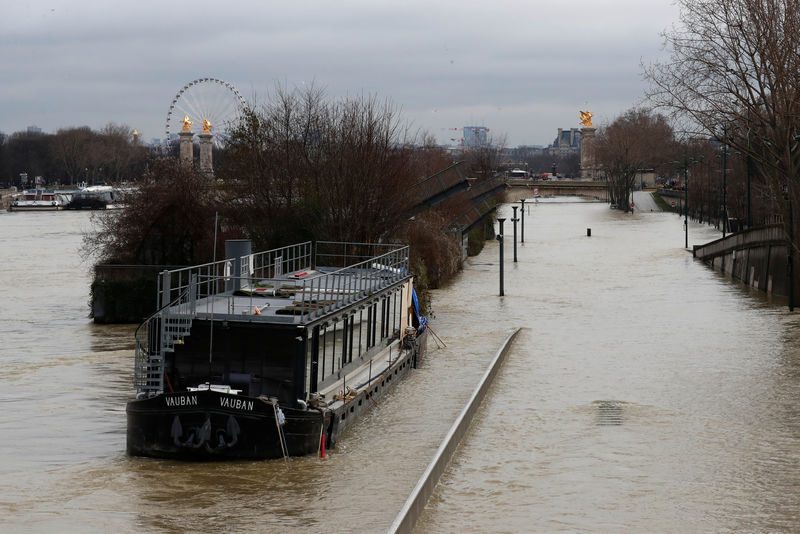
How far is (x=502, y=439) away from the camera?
22344 mm

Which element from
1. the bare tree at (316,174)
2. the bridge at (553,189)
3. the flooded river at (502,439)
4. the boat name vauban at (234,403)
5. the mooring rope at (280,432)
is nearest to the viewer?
the flooded river at (502,439)

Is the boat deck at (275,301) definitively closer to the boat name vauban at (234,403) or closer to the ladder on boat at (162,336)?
the ladder on boat at (162,336)

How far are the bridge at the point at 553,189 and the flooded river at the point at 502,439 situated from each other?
105 metres

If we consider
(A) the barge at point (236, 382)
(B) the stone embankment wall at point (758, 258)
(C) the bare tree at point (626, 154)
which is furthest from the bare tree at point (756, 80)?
(C) the bare tree at point (626, 154)

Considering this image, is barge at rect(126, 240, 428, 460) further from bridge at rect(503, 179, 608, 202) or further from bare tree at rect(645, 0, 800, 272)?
bridge at rect(503, 179, 608, 202)

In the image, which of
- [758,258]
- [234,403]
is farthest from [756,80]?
[234,403]

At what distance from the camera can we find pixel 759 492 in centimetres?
1869

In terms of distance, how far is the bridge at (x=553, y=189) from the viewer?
494 ft

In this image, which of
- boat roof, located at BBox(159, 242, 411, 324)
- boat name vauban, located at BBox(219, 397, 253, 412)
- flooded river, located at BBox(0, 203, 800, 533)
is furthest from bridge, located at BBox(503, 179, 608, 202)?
boat name vauban, located at BBox(219, 397, 253, 412)

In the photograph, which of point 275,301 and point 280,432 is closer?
point 280,432

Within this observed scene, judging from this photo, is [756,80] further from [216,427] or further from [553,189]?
[553,189]

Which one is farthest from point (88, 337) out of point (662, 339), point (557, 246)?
point (557, 246)

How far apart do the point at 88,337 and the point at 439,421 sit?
18.7 meters

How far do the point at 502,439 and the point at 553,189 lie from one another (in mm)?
142222
